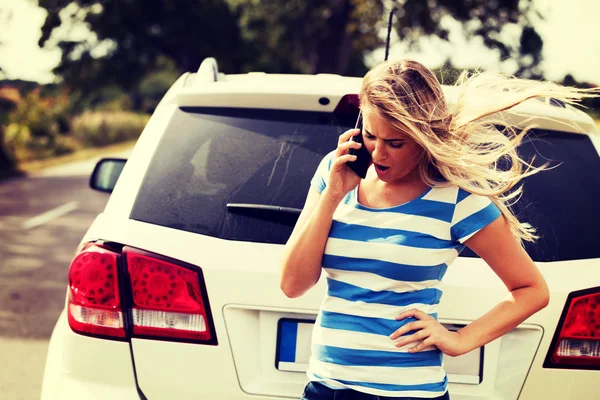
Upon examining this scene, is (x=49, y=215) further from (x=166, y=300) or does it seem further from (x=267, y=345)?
(x=267, y=345)

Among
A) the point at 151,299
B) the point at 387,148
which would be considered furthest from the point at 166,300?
the point at 387,148

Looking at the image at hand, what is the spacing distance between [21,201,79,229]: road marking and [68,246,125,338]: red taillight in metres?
8.81

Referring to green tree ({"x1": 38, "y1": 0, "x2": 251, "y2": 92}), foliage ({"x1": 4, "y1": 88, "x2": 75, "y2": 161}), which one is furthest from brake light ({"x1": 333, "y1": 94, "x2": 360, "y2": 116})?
green tree ({"x1": 38, "y1": 0, "x2": 251, "y2": 92})

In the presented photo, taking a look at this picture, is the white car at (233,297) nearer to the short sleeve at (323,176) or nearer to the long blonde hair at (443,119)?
the short sleeve at (323,176)

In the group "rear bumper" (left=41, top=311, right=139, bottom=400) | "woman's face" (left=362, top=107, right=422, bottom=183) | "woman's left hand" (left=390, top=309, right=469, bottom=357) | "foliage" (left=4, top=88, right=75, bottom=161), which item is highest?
"woman's face" (left=362, top=107, right=422, bottom=183)

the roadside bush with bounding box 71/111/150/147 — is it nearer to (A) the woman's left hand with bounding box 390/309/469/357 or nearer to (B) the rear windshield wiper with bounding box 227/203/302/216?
(B) the rear windshield wiper with bounding box 227/203/302/216

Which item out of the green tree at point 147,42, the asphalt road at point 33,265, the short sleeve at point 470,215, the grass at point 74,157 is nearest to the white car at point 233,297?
the short sleeve at point 470,215

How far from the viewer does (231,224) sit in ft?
7.64

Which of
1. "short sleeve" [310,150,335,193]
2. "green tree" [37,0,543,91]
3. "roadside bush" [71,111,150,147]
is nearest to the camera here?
"short sleeve" [310,150,335,193]

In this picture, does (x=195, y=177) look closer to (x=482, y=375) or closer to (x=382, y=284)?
(x=382, y=284)

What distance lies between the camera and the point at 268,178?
2.44 m

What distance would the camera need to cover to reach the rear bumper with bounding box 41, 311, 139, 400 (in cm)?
221

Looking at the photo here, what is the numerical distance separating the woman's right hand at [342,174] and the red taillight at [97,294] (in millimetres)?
847

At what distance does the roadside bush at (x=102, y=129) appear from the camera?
33.8m
